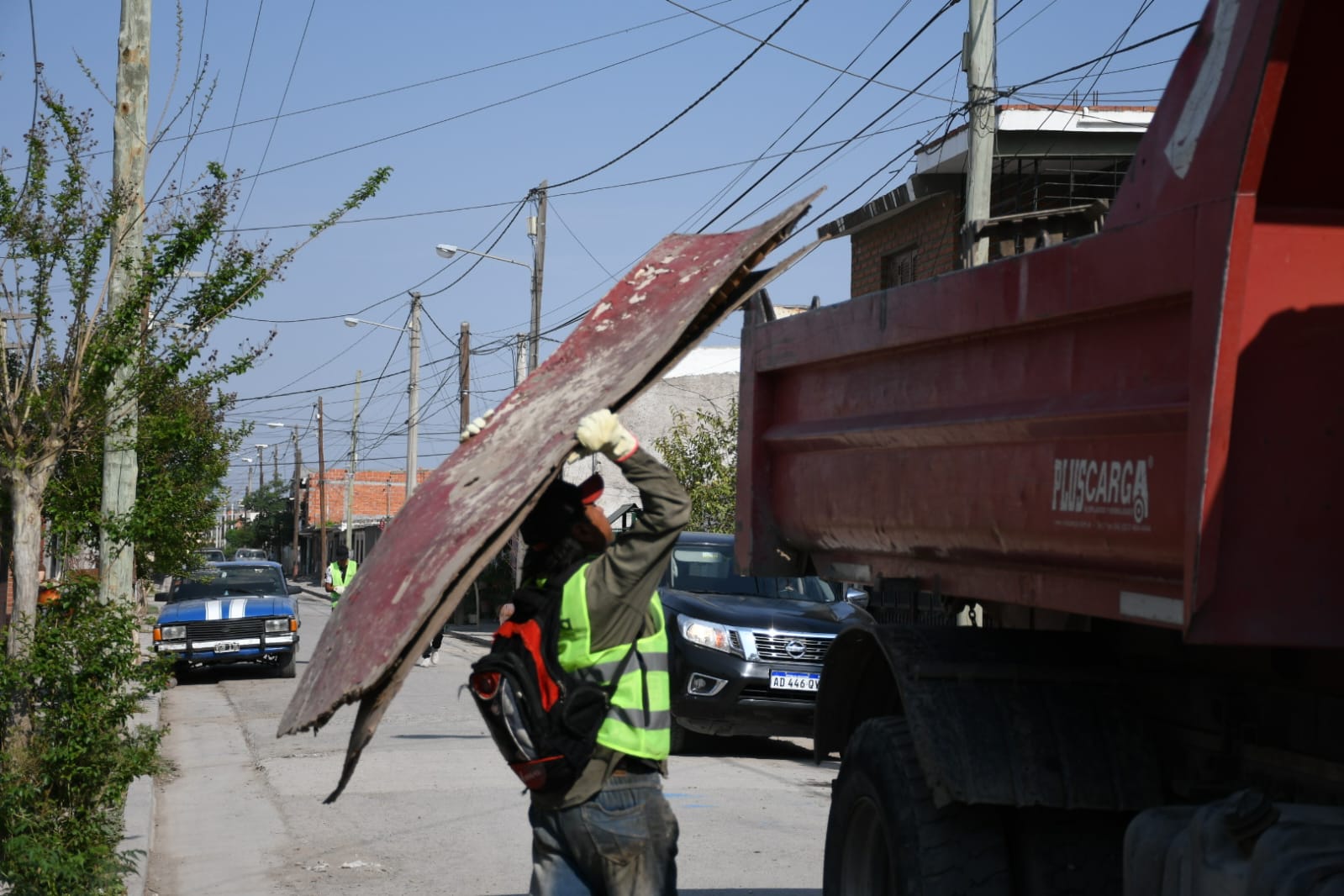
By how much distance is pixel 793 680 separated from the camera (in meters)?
11.0

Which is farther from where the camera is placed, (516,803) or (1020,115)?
(1020,115)

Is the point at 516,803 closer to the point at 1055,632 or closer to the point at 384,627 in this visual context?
the point at 1055,632

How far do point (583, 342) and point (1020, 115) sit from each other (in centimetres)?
1291

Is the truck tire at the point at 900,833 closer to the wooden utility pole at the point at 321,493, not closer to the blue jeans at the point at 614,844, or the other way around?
the blue jeans at the point at 614,844

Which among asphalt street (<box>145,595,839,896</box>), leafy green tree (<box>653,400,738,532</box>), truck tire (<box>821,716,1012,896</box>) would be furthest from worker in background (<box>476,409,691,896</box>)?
leafy green tree (<box>653,400,738,532</box>)

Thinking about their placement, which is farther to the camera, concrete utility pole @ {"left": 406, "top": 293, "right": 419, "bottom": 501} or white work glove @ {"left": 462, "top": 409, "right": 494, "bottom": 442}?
concrete utility pole @ {"left": 406, "top": 293, "right": 419, "bottom": 501}

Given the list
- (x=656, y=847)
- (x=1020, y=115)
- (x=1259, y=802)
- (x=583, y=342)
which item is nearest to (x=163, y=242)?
(x=583, y=342)

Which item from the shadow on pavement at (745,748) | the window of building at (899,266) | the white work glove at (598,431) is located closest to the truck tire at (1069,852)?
the white work glove at (598,431)

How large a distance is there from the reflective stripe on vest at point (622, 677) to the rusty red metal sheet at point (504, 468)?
0.43 meters

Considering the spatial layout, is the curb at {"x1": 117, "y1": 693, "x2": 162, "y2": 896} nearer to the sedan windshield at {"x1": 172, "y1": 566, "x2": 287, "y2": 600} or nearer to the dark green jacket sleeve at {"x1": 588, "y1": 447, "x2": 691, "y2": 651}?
the dark green jacket sleeve at {"x1": 588, "y1": 447, "x2": 691, "y2": 651}

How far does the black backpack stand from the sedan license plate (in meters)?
7.38

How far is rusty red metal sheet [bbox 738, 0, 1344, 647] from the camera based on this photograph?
267 cm

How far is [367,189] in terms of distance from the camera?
8.64 meters

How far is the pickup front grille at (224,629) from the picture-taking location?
1934cm
